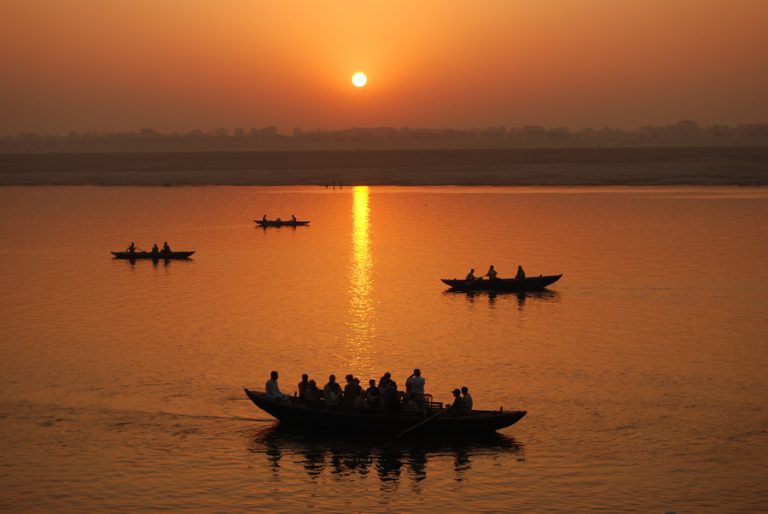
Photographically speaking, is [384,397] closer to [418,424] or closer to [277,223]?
[418,424]

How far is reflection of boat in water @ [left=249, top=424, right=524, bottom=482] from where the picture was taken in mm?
27641

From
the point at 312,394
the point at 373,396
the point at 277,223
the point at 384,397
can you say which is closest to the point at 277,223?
the point at 277,223

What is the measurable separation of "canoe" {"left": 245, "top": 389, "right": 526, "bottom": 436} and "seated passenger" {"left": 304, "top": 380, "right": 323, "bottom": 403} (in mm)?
174

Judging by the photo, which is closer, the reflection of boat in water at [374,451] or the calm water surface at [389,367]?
the calm water surface at [389,367]

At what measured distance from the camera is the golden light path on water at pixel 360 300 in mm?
40969

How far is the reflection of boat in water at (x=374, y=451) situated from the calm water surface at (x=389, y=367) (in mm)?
79

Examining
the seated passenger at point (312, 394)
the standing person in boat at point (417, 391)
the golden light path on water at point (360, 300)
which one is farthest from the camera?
the golden light path on water at point (360, 300)

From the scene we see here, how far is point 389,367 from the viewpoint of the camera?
127 feet

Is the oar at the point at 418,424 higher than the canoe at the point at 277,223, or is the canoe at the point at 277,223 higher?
the canoe at the point at 277,223

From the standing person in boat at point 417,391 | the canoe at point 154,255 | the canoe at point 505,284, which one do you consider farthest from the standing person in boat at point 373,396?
the canoe at point 154,255

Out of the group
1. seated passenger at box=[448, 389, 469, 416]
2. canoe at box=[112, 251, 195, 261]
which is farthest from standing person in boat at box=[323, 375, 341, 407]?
canoe at box=[112, 251, 195, 261]

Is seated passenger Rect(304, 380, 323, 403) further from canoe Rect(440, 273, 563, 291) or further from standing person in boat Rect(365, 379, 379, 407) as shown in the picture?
canoe Rect(440, 273, 563, 291)

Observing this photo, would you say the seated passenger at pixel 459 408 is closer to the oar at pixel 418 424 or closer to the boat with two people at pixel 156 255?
the oar at pixel 418 424

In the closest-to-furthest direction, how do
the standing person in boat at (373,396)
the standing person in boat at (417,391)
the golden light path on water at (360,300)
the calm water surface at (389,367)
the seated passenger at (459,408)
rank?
the calm water surface at (389,367) < the seated passenger at (459,408) < the standing person in boat at (417,391) < the standing person in boat at (373,396) < the golden light path on water at (360,300)
